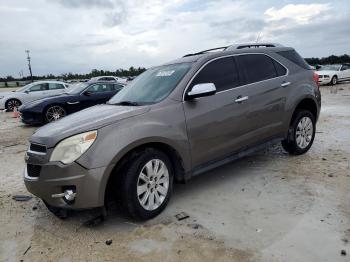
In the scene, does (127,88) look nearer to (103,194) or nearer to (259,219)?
(103,194)

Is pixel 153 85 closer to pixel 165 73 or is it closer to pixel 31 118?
pixel 165 73

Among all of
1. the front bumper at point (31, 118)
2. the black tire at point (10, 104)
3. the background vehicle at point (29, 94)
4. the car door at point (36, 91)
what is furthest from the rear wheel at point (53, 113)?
the black tire at point (10, 104)

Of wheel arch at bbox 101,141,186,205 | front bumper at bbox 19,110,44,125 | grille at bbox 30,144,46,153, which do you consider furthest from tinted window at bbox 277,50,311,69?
front bumper at bbox 19,110,44,125

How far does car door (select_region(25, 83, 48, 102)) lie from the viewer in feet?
57.2

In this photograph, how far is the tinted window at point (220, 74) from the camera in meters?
4.58

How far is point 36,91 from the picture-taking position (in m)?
17.6

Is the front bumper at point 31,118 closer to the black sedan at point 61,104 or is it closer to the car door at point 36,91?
the black sedan at point 61,104

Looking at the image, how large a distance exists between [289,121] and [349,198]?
5.57 ft

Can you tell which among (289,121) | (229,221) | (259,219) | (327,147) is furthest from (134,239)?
(327,147)

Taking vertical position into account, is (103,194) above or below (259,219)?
above

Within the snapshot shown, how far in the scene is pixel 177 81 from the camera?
14.5 feet

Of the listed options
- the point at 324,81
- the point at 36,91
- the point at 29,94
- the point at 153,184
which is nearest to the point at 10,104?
the point at 29,94

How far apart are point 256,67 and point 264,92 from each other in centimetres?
41

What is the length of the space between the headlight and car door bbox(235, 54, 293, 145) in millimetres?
2273
